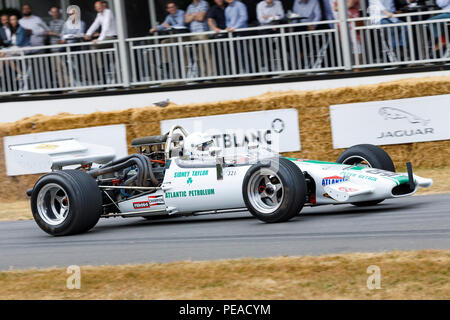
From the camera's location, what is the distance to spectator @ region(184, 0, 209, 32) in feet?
49.6

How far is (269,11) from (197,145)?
6509 mm

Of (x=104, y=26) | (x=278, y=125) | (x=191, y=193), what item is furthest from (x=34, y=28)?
(x=191, y=193)

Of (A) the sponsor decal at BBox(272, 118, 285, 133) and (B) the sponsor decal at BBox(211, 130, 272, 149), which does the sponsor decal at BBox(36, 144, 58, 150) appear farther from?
(A) the sponsor decal at BBox(272, 118, 285, 133)

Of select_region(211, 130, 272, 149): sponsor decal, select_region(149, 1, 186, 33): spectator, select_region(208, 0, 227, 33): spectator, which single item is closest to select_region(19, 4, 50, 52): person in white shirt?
select_region(149, 1, 186, 33): spectator

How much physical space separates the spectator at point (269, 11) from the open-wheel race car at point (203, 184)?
5.85m

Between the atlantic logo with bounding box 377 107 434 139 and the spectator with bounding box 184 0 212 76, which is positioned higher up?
the spectator with bounding box 184 0 212 76

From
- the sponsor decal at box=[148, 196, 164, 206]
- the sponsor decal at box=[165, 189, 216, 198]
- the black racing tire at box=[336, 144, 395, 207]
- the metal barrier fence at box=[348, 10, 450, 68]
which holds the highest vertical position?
the metal barrier fence at box=[348, 10, 450, 68]

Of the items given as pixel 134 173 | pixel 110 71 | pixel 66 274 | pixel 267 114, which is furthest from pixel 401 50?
pixel 66 274

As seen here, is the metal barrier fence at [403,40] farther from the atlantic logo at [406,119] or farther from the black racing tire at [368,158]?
the black racing tire at [368,158]

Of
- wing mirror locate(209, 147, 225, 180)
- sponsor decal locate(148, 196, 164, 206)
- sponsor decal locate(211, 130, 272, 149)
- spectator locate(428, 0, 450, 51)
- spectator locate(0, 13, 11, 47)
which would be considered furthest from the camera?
spectator locate(0, 13, 11, 47)

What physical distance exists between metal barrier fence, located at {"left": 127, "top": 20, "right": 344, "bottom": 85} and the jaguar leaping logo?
2.51 meters

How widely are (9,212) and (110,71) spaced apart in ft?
16.9

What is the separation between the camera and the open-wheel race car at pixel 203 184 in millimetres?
8031
